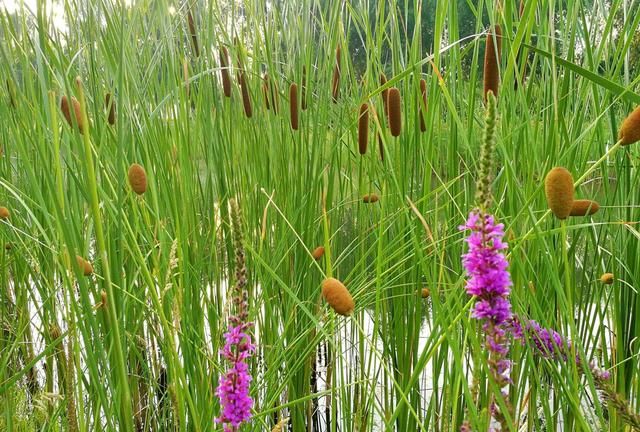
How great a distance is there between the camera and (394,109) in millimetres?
935

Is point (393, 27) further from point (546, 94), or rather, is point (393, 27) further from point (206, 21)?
point (206, 21)

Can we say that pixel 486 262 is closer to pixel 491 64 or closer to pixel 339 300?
pixel 339 300

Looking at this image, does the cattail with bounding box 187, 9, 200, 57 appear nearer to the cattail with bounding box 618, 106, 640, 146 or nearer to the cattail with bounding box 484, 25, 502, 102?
the cattail with bounding box 484, 25, 502, 102

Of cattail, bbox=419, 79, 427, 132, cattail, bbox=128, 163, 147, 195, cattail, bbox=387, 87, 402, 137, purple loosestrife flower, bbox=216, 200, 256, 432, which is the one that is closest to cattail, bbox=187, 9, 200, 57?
cattail, bbox=419, 79, 427, 132

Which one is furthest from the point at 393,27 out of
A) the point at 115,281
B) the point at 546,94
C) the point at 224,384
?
the point at 224,384

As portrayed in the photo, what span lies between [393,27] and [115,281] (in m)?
0.83

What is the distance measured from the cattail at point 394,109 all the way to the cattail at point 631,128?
0.40m

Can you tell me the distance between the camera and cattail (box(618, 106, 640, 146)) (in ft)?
1.84

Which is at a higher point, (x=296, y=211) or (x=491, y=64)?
(x=491, y=64)

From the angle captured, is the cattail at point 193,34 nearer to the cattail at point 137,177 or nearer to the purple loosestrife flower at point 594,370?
the cattail at point 137,177

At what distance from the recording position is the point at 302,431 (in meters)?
1.40

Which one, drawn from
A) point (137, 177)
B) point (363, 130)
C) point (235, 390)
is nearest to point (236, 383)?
point (235, 390)

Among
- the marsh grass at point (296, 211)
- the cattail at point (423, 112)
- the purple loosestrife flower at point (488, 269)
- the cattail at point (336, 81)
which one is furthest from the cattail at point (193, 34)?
the purple loosestrife flower at point (488, 269)

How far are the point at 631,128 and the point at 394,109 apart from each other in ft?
1.36
